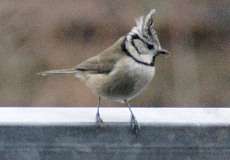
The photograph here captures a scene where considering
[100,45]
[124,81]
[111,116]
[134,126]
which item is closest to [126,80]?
[124,81]

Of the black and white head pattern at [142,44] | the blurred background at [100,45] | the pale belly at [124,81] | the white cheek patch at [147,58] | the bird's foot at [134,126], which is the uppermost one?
the bird's foot at [134,126]

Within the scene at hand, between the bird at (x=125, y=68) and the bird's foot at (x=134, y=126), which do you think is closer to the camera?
the bird's foot at (x=134, y=126)

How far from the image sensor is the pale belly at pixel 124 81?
346cm

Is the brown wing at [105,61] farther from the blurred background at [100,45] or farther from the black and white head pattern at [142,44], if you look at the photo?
the blurred background at [100,45]

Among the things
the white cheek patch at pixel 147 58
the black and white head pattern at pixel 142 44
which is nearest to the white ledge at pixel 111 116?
the black and white head pattern at pixel 142 44

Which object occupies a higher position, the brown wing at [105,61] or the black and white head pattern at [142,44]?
the black and white head pattern at [142,44]

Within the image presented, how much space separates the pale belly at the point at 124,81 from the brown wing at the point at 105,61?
19 millimetres

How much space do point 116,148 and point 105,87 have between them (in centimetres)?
80

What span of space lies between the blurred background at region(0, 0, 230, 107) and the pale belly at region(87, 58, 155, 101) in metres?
2.62

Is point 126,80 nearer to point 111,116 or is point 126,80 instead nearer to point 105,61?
point 105,61

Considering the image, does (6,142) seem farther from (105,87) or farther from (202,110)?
(105,87)

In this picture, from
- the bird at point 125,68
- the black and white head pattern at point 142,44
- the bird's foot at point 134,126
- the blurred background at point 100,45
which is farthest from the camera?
the blurred background at point 100,45

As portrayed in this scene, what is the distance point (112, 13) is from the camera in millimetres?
6938

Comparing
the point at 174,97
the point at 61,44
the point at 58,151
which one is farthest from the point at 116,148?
the point at 61,44
